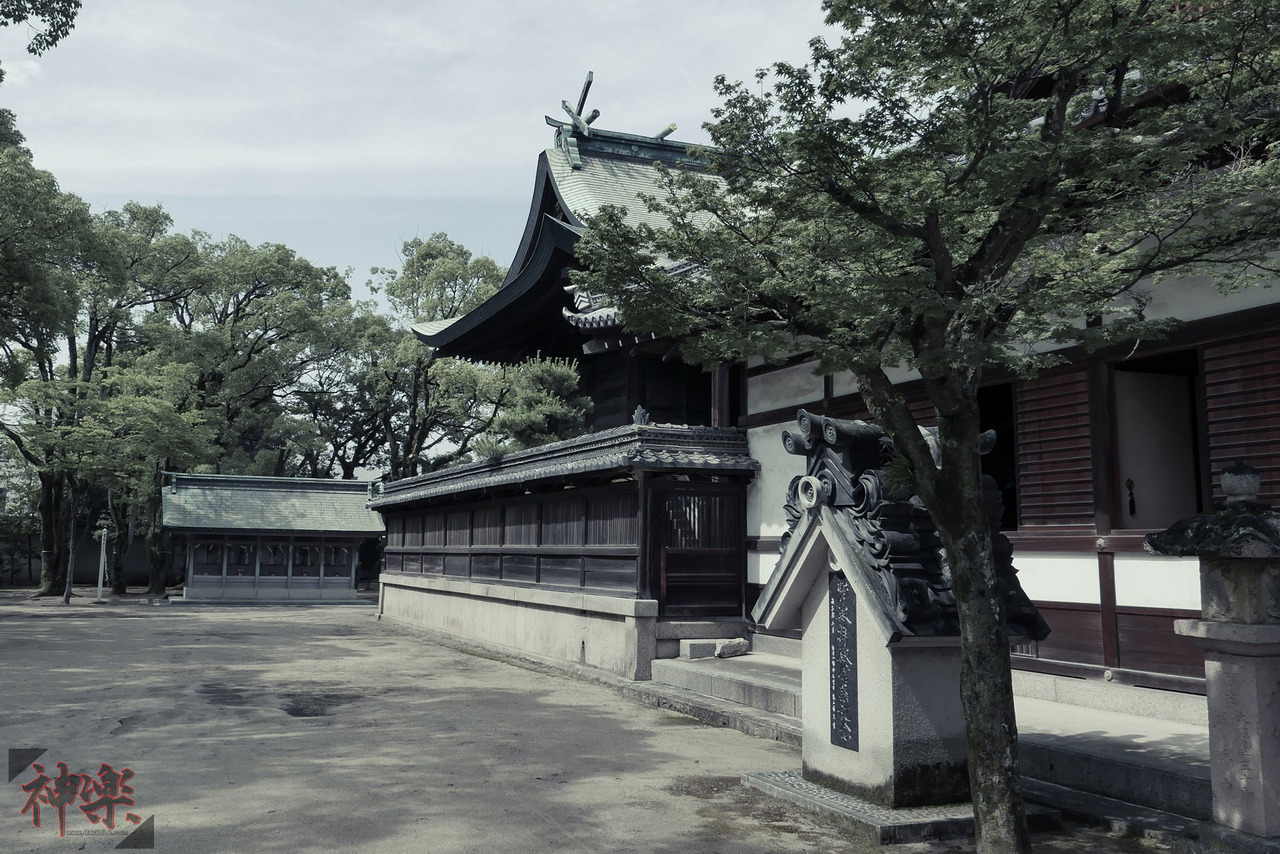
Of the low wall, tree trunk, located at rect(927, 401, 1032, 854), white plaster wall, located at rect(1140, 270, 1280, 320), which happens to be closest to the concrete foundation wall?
the low wall

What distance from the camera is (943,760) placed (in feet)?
23.4

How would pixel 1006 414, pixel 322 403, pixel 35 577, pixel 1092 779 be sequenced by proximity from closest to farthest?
pixel 1092 779 < pixel 1006 414 < pixel 322 403 < pixel 35 577

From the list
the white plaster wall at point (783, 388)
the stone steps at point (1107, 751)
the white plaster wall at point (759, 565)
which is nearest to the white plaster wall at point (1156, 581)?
the stone steps at point (1107, 751)

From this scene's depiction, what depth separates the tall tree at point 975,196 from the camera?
5.15 meters

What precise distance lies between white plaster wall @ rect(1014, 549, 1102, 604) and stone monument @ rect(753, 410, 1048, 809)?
10.9 ft

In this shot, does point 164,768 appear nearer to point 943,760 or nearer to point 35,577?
point 943,760

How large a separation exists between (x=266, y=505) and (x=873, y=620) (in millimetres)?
38835

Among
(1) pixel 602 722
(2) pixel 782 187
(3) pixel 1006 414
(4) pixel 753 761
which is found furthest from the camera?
(3) pixel 1006 414

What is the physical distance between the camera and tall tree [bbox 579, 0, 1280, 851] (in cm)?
515

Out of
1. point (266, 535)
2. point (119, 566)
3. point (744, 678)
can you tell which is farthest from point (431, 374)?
point (744, 678)

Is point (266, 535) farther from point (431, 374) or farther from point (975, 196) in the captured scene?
point (975, 196)

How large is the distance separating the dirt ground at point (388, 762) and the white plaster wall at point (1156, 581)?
328cm

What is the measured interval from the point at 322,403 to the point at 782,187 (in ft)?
145

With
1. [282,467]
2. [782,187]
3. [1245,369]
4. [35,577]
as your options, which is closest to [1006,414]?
[1245,369]
